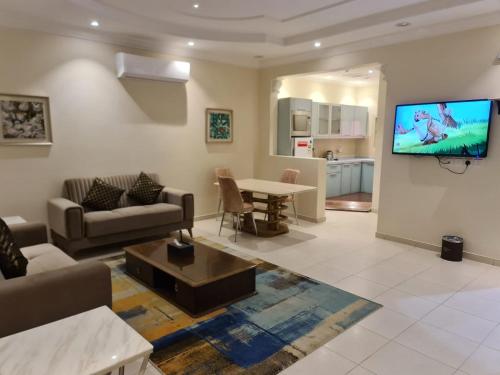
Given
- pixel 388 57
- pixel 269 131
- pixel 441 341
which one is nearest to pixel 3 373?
pixel 441 341

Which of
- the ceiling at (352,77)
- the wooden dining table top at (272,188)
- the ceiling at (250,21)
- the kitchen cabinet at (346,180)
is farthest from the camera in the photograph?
the kitchen cabinet at (346,180)

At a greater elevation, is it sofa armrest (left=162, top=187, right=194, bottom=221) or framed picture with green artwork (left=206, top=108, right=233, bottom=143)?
framed picture with green artwork (left=206, top=108, right=233, bottom=143)

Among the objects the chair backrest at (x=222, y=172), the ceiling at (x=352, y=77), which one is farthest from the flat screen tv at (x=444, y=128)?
the ceiling at (x=352, y=77)

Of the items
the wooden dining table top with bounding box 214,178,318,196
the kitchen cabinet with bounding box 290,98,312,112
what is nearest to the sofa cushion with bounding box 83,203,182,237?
the wooden dining table top with bounding box 214,178,318,196

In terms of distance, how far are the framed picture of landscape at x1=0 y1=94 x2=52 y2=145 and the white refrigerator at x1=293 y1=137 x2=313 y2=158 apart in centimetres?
407

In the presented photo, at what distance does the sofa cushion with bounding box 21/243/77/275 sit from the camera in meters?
2.68

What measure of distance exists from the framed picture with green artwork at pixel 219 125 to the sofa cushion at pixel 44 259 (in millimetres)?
3418

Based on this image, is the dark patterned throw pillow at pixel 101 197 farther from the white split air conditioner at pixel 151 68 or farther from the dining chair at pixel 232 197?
the white split air conditioner at pixel 151 68

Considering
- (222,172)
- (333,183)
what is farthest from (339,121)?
(222,172)

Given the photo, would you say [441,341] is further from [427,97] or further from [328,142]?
[328,142]

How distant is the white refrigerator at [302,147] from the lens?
6.67 metres

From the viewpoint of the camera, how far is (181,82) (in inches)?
215

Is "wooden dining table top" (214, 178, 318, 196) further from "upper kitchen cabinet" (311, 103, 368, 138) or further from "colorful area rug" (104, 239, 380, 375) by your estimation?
"upper kitchen cabinet" (311, 103, 368, 138)

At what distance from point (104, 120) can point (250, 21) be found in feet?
7.85
